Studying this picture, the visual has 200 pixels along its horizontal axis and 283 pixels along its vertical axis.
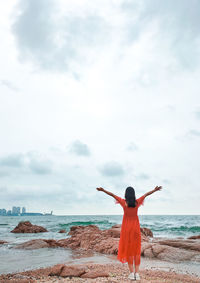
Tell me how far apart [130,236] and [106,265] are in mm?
2439

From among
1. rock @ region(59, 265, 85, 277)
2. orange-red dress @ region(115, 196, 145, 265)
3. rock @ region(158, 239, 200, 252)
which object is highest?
orange-red dress @ region(115, 196, 145, 265)

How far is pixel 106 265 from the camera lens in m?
7.50

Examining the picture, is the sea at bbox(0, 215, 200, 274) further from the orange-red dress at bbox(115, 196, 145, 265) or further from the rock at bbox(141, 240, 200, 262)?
the orange-red dress at bbox(115, 196, 145, 265)

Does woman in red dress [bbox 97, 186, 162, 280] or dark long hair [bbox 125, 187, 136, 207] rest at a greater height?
dark long hair [bbox 125, 187, 136, 207]

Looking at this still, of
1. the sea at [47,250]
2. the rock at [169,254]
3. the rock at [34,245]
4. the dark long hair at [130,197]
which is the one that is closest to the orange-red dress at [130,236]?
the dark long hair at [130,197]

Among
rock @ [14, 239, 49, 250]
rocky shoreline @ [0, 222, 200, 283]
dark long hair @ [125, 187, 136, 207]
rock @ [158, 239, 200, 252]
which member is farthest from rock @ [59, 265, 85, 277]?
rock @ [14, 239, 49, 250]

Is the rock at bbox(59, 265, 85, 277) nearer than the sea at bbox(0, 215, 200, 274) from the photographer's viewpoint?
Yes

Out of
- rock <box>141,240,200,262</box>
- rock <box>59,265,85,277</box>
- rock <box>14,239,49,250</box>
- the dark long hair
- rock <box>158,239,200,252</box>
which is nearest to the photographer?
the dark long hair

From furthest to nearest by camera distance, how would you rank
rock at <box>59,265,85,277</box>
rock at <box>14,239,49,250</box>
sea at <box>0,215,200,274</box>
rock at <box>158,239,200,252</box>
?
rock at <box>14,239,49,250</box>, rock at <box>158,239,200,252</box>, sea at <box>0,215,200,274</box>, rock at <box>59,265,85,277</box>

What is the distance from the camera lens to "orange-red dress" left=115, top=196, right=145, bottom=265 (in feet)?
18.6

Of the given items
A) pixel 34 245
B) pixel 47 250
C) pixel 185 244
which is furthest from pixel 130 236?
pixel 34 245

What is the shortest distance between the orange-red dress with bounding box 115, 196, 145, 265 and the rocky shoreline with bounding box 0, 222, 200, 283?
0.47 meters

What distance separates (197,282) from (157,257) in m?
4.24

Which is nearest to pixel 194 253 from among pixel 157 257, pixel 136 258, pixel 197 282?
pixel 157 257
